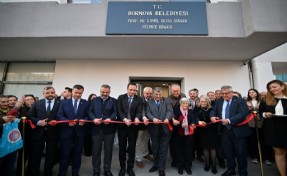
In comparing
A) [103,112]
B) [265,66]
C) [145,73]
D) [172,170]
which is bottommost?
[172,170]

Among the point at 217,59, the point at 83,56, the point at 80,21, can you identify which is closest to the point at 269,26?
the point at 217,59

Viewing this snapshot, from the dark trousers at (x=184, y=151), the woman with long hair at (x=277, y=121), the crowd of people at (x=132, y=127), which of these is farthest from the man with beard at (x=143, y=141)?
the woman with long hair at (x=277, y=121)

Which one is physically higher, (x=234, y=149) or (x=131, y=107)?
(x=131, y=107)

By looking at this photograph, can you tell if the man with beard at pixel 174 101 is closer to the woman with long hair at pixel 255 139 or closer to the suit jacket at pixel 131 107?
the suit jacket at pixel 131 107

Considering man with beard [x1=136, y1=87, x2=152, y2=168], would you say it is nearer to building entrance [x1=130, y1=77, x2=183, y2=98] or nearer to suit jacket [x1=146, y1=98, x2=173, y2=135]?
suit jacket [x1=146, y1=98, x2=173, y2=135]

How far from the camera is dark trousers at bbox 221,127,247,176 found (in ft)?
Result: 10.5

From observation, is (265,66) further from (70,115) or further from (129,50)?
(70,115)

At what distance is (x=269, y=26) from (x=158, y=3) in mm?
2964

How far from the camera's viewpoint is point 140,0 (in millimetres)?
5262

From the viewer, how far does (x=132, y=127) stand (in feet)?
11.2

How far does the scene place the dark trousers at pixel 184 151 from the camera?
358cm

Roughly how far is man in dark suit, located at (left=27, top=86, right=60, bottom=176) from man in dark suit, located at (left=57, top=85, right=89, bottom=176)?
172mm

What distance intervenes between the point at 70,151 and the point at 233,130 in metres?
3.09

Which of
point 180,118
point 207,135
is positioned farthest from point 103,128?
point 207,135
